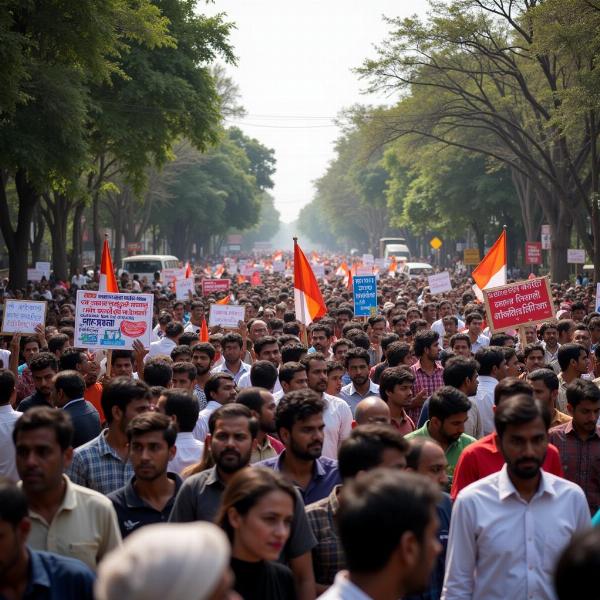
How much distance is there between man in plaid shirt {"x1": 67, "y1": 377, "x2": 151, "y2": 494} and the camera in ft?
20.0

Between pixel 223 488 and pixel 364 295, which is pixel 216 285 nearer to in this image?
pixel 364 295

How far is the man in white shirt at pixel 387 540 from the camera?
10.1ft

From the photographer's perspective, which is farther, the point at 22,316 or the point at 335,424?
the point at 22,316

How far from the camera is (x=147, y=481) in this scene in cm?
536

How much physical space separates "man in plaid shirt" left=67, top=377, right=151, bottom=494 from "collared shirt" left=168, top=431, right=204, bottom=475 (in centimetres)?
35

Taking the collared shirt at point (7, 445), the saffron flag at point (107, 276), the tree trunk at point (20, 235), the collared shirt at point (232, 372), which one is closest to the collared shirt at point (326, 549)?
the collared shirt at point (7, 445)

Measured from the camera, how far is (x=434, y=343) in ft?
33.4

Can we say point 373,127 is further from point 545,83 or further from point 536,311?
point 536,311

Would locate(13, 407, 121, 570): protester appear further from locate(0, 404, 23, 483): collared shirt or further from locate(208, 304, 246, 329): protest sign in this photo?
locate(208, 304, 246, 329): protest sign

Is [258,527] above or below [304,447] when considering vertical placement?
below

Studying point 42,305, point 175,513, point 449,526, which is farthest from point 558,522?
point 42,305

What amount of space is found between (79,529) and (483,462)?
6.85ft

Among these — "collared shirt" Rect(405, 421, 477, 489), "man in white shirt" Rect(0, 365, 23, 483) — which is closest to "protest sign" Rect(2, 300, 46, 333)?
"man in white shirt" Rect(0, 365, 23, 483)

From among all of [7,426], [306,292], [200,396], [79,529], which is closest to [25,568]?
[79,529]
